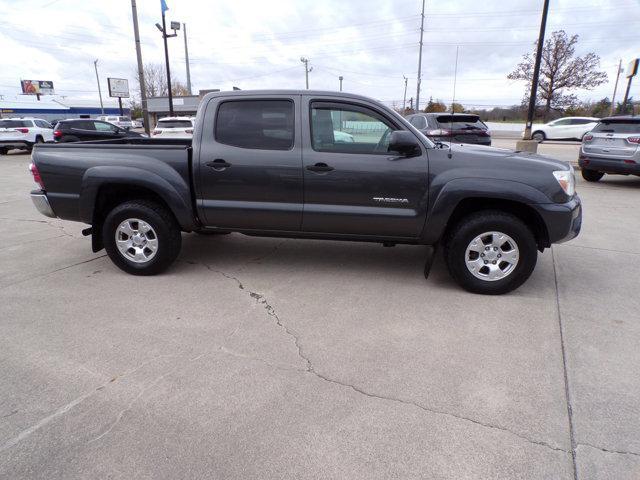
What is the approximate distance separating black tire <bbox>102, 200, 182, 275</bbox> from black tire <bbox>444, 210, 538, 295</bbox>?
110 inches

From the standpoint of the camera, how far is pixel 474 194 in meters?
3.91

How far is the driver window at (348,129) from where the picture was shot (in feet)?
13.6

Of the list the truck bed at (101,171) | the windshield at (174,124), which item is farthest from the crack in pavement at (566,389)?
the windshield at (174,124)

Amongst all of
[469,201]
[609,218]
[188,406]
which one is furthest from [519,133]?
[188,406]

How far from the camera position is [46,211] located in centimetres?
462

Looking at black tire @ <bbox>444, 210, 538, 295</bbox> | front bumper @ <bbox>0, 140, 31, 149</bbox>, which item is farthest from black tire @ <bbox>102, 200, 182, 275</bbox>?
front bumper @ <bbox>0, 140, 31, 149</bbox>

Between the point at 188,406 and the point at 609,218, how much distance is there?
7419mm

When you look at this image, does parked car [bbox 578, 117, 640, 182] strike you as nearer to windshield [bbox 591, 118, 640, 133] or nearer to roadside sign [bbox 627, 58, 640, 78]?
windshield [bbox 591, 118, 640, 133]

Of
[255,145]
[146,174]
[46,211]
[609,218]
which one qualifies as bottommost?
[609,218]

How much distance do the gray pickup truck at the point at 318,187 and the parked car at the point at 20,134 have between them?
1824cm

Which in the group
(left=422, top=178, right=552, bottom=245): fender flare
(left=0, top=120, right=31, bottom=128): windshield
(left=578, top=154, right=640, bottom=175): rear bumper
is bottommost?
(left=578, top=154, right=640, bottom=175): rear bumper

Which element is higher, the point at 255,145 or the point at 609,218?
the point at 255,145

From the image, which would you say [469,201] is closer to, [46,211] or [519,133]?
[46,211]

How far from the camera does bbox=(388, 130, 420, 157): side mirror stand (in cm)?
381
